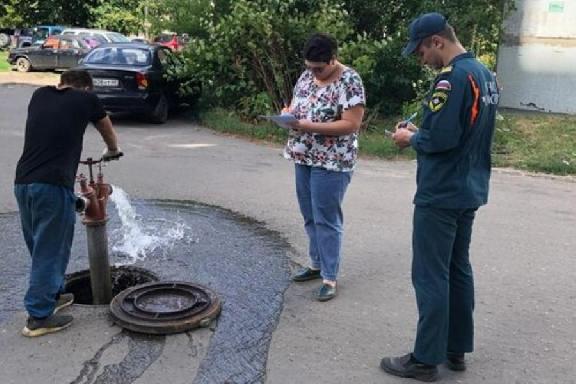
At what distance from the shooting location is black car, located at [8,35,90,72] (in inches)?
930

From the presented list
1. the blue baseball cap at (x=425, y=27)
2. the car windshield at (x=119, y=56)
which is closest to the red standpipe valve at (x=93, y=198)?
the blue baseball cap at (x=425, y=27)

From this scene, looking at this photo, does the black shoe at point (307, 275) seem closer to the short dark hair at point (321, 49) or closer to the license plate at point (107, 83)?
the short dark hair at point (321, 49)

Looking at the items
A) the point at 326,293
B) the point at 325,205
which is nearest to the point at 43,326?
the point at 326,293

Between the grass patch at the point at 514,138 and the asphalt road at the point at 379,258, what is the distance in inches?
18.3

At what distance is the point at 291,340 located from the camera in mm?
3986

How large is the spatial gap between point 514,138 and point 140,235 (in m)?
7.07

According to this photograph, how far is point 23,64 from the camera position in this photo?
24.5 metres

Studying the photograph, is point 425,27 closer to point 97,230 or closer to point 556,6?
point 97,230

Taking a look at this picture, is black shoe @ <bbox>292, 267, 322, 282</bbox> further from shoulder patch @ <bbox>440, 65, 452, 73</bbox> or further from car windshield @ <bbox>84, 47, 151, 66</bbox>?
car windshield @ <bbox>84, 47, 151, 66</bbox>

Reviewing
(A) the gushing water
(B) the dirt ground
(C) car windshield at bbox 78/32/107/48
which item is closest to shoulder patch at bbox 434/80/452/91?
(A) the gushing water

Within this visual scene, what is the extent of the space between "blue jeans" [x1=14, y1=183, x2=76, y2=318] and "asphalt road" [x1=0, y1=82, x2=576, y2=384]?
1037mm

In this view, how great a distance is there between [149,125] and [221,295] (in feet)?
28.6

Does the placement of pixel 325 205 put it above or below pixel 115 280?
above

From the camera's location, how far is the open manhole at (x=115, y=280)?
489 centimetres
